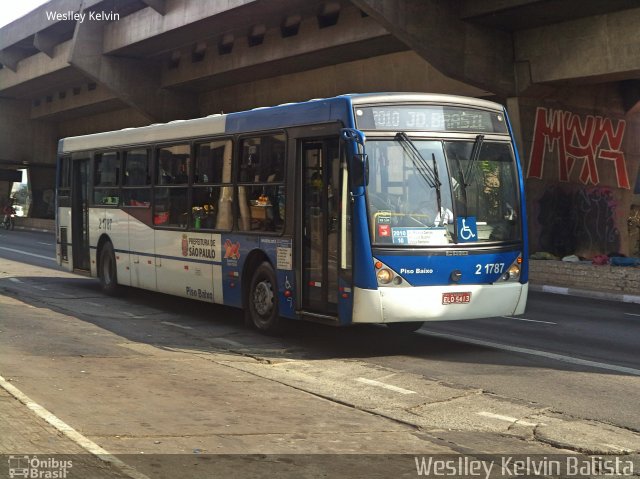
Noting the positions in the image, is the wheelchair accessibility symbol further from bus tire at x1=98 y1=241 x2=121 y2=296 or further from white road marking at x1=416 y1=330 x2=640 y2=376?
bus tire at x1=98 y1=241 x2=121 y2=296

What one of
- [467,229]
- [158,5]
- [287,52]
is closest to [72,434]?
[467,229]

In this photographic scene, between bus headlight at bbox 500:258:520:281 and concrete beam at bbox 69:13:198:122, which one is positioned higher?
concrete beam at bbox 69:13:198:122

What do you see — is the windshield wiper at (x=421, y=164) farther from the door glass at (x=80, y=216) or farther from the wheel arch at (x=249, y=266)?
the door glass at (x=80, y=216)

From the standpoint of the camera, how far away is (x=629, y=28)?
72.5 feet

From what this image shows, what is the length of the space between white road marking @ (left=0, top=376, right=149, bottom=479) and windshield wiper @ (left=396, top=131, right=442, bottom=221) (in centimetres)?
505

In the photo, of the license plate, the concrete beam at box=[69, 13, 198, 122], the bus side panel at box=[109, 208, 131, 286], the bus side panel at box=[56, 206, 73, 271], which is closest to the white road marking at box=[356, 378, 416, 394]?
the license plate

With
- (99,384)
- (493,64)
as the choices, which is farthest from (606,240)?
(99,384)

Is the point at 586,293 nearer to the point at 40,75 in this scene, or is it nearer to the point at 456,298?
the point at 456,298

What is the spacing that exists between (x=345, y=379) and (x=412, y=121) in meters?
3.19

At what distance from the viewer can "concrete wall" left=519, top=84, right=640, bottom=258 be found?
85.6 feet

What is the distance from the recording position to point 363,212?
9.87m

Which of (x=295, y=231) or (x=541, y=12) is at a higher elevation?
(x=541, y=12)

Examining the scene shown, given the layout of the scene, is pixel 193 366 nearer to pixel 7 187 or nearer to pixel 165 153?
pixel 165 153

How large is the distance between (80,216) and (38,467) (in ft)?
43.4
